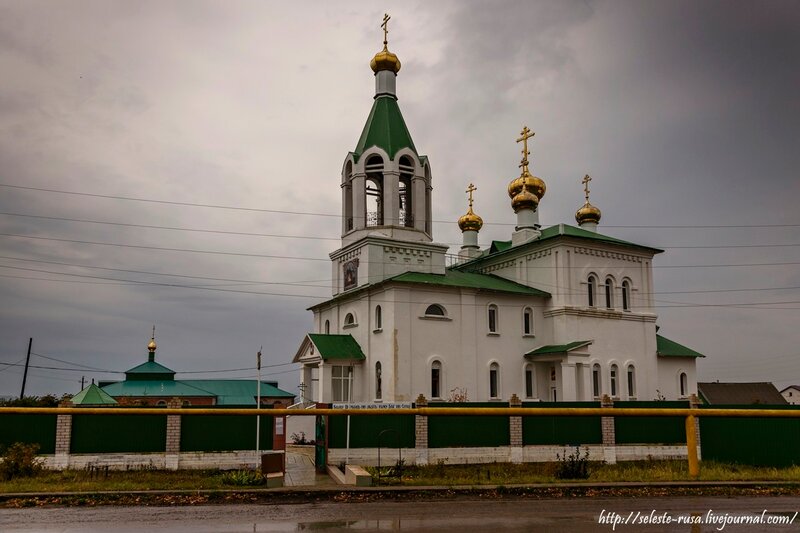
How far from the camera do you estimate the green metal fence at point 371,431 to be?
18578mm

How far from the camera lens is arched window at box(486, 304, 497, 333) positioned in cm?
3309

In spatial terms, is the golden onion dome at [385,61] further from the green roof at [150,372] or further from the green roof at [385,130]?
the green roof at [150,372]

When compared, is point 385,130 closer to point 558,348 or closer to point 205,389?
point 558,348

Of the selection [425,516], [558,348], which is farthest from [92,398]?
[425,516]

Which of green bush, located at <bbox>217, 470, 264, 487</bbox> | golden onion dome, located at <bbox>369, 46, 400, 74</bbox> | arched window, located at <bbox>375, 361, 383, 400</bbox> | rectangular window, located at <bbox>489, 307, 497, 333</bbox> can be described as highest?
golden onion dome, located at <bbox>369, 46, 400, 74</bbox>

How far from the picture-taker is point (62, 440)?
17.2 meters

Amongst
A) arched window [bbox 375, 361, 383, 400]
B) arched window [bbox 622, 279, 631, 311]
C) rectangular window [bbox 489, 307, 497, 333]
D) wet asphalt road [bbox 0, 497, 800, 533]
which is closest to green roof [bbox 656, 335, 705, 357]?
arched window [bbox 622, 279, 631, 311]

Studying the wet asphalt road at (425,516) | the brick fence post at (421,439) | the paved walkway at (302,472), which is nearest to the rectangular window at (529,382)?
the paved walkway at (302,472)

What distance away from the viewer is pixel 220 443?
17.6m

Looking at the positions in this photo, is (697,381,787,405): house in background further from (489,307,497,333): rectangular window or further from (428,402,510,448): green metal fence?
(428,402,510,448): green metal fence

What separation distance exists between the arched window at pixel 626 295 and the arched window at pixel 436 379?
11481mm

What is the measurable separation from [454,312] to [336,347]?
18.1 ft

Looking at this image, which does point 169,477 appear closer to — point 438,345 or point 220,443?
point 220,443

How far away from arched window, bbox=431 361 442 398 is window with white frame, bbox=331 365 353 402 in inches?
144
